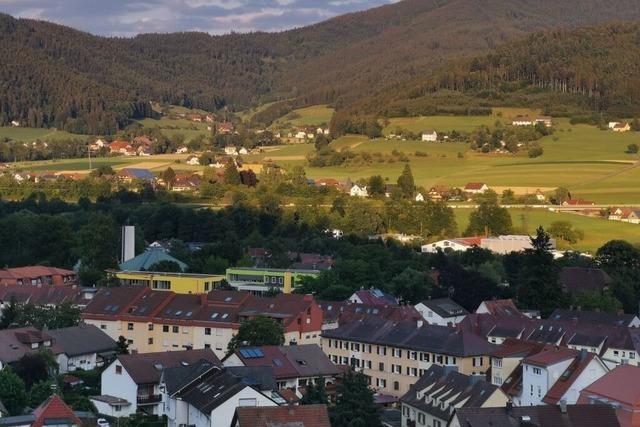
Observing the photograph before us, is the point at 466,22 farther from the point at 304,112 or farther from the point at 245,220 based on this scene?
the point at 245,220

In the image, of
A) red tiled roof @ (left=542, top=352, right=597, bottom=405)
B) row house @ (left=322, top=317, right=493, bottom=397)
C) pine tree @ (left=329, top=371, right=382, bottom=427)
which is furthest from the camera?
row house @ (left=322, top=317, right=493, bottom=397)

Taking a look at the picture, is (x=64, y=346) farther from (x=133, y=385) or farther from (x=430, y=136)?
(x=430, y=136)

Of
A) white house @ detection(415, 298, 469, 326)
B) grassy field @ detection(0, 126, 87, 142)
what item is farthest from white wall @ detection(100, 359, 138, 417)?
grassy field @ detection(0, 126, 87, 142)

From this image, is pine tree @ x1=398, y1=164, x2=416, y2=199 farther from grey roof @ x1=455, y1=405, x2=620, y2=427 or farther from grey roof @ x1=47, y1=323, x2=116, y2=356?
grey roof @ x1=455, y1=405, x2=620, y2=427

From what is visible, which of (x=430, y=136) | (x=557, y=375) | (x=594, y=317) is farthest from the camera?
(x=430, y=136)

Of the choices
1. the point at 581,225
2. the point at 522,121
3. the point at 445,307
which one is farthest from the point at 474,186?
the point at 445,307

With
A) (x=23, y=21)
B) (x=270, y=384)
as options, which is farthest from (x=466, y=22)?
(x=270, y=384)
